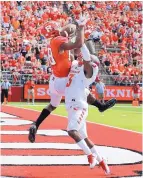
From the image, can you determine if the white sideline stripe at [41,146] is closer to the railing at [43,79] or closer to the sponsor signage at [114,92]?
the railing at [43,79]

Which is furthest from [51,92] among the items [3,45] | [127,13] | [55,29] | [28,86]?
[127,13]

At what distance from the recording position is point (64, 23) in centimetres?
2519

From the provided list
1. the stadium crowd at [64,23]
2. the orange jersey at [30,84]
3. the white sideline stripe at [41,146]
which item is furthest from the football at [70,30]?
the orange jersey at [30,84]

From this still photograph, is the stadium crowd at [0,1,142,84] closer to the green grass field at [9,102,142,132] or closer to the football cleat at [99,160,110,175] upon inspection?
the green grass field at [9,102,142,132]

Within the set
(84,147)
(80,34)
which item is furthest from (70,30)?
(84,147)

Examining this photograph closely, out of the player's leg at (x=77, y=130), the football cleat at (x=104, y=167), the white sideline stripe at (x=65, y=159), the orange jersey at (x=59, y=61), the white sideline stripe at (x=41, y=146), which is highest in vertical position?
the orange jersey at (x=59, y=61)

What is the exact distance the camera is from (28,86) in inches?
1046

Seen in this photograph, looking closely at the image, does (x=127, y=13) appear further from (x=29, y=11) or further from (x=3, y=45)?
(x=3, y=45)

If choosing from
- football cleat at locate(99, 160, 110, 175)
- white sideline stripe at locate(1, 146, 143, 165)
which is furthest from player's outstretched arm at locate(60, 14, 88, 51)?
white sideline stripe at locate(1, 146, 143, 165)

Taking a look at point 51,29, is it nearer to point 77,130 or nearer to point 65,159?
point 77,130

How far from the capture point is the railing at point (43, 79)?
27.3 metres

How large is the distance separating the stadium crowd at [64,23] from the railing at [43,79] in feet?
0.18

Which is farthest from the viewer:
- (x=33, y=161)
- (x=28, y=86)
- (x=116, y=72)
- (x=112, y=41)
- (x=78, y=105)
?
(x=112, y=41)

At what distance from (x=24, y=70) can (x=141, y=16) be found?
1161cm
